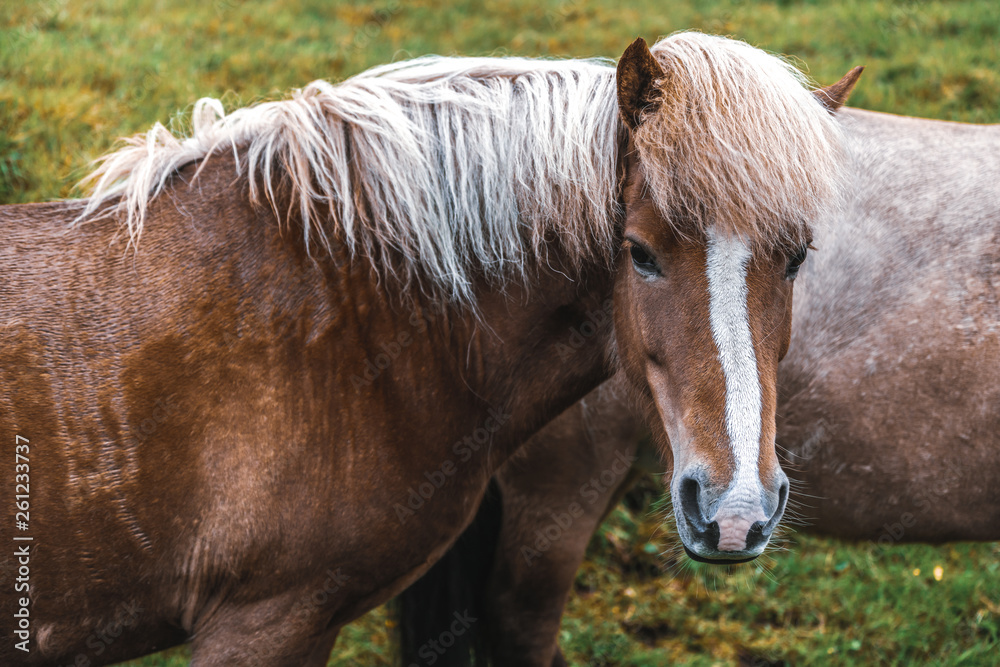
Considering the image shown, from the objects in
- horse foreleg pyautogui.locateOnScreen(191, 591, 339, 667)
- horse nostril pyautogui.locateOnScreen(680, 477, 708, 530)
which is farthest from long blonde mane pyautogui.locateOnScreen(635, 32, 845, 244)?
horse foreleg pyautogui.locateOnScreen(191, 591, 339, 667)

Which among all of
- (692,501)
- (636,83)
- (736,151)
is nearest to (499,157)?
(636,83)

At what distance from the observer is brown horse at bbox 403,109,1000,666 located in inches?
105

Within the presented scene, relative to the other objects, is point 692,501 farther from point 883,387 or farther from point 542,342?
point 883,387

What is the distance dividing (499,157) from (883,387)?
1603mm

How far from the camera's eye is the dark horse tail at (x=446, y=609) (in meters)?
3.01

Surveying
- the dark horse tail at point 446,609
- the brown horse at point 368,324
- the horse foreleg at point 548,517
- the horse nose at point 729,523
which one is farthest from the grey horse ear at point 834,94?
the dark horse tail at point 446,609

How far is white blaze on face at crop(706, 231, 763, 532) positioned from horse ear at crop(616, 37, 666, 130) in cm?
37

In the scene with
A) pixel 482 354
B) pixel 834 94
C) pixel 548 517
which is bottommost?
pixel 548 517

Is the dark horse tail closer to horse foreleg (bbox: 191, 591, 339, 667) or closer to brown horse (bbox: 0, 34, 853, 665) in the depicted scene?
brown horse (bbox: 0, 34, 853, 665)

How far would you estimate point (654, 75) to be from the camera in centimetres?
189

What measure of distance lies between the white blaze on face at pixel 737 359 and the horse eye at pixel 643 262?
140 mm

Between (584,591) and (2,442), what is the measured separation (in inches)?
124

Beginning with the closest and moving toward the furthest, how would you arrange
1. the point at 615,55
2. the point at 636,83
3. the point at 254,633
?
the point at 636,83
the point at 254,633
the point at 615,55

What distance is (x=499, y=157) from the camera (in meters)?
2.11
